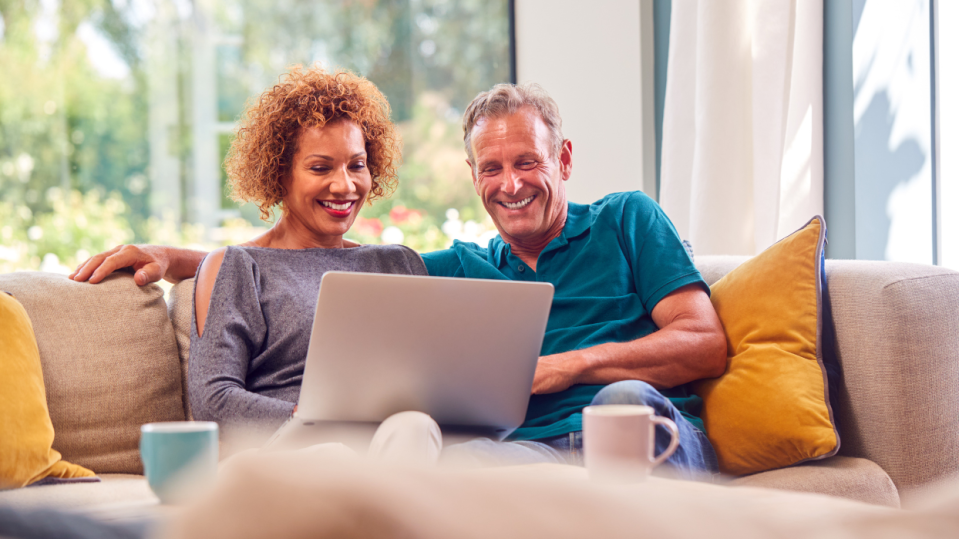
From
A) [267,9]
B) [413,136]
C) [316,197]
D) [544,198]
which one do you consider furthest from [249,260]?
[267,9]

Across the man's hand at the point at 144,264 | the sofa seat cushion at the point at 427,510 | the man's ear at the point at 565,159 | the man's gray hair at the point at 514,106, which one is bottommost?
the sofa seat cushion at the point at 427,510

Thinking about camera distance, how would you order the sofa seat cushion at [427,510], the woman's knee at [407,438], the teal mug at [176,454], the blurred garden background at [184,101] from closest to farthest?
the sofa seat cushion at [427,510] → the teal mug at [176,454] → the woman's knee at [407,438] → the blurred garden background at [184,101]

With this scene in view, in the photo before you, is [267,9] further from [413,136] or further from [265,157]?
[265,157]

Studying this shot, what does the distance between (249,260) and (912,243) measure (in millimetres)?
1902

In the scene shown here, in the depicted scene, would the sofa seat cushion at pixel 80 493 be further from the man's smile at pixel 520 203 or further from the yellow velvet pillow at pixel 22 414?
the man's smile at pixel 520 203

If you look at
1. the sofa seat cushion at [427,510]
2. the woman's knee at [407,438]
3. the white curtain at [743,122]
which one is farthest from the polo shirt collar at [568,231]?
the sofa seat cushion at [427,510]

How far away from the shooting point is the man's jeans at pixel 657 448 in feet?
4.29

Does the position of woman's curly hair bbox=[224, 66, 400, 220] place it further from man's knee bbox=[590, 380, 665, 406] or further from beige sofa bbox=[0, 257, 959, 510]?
man's knee bbox=[590, 380, 665, 406]

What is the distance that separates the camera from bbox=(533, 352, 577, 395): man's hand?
155 cm

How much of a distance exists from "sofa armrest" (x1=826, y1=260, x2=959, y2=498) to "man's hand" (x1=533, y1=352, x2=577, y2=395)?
1.88ft

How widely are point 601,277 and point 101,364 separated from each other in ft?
3.90

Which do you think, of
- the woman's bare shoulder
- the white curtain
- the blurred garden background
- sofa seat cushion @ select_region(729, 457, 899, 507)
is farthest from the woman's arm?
the blurred garden background

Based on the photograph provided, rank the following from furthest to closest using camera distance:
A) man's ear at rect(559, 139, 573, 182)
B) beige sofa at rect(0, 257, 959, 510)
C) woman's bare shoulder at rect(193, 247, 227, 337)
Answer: man's ear at rect(559, 139, 573, 182)
woman's bare shoulder at rect(193, 247, 227, 337)
beige sofa at rect(0, 257, 959, 510)

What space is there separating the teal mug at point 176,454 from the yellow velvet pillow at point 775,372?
109cm
